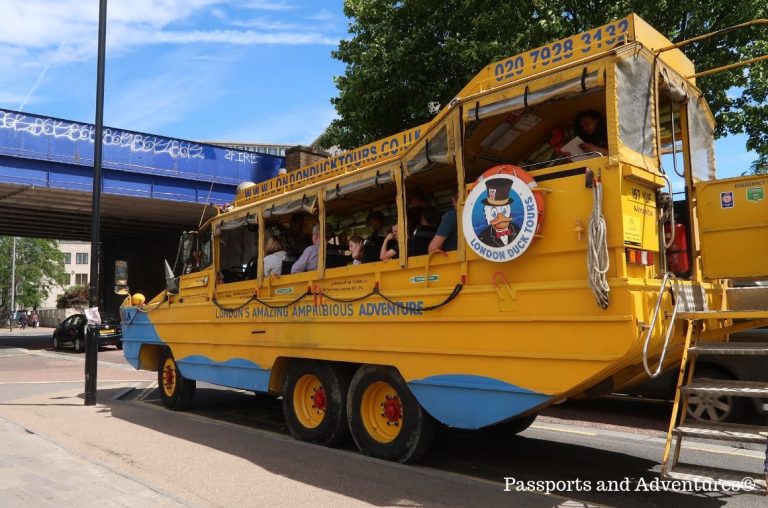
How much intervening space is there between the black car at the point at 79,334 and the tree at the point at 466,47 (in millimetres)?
12717

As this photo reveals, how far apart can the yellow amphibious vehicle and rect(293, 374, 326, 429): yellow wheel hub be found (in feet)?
0.07

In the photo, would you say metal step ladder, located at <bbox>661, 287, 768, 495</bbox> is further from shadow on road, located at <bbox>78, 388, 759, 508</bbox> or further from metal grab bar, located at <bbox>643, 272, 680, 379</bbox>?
shadow on road, located at <bbox>78, 388, 759, 508</bbox>

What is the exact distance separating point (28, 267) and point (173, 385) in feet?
193

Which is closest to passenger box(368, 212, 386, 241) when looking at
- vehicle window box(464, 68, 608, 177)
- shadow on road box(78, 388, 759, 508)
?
vehicle window box(464, 68, 608, 177)

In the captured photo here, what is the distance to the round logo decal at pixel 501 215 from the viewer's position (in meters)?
4.69

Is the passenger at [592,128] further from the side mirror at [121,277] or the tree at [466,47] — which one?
the side mirror at [121,277]

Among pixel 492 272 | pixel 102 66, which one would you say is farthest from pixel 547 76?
pixel 102 66

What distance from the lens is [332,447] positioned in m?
6.49

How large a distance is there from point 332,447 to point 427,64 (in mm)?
9113

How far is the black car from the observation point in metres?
22.8

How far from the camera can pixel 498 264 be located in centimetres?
495

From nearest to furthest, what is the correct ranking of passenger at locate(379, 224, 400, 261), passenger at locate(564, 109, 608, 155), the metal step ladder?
the metal step ladder < passenger at locate(564, 109, 608, 155) < passenger at locate(379, 224, 400, 261)

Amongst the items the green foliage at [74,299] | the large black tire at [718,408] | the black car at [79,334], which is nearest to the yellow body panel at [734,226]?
the large black tire at [718,408]

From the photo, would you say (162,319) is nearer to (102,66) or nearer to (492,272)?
(102,66)
